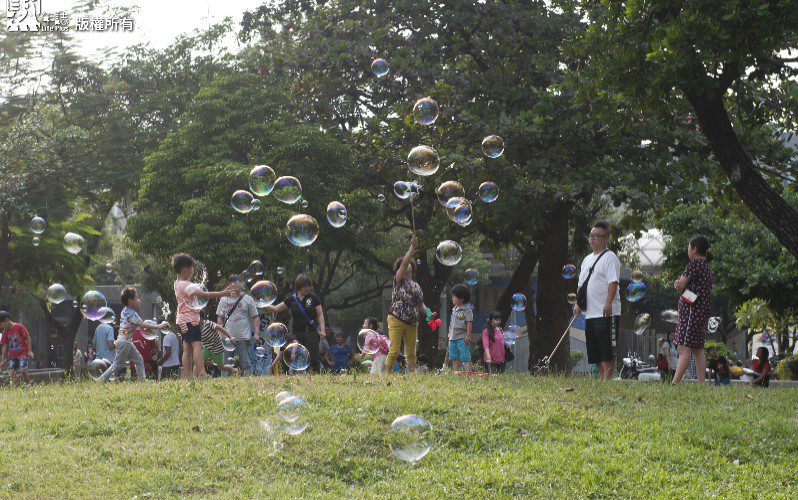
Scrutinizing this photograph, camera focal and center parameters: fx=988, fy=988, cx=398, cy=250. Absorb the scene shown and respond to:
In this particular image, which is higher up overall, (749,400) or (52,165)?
(52,165)

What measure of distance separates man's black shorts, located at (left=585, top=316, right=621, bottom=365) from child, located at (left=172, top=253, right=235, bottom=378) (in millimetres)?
3927

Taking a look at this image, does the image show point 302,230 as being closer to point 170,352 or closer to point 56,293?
point 56,293

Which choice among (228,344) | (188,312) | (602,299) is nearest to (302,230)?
(188,312)

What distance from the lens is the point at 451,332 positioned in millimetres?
13984

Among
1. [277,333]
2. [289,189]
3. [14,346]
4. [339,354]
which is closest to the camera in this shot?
[277,333]

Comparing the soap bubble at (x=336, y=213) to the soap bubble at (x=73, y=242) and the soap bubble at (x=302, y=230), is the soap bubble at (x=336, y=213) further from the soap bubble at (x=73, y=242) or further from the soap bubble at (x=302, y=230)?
the soap bubble at (x=73, y=242)

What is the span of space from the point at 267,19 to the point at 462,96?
17.3ft

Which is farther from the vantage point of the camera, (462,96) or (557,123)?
(462,96)

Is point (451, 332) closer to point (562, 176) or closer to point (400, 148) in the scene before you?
point (562, 176)

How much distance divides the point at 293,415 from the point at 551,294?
423 inches

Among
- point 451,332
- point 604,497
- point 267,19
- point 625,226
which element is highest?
point 267,19

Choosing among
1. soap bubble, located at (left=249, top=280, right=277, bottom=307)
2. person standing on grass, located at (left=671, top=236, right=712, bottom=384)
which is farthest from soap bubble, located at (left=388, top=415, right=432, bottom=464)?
soap bubble, located at (left=249, top=280, right=277, bottom=307)

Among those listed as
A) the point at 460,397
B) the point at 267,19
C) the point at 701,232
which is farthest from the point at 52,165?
the point at 460,397

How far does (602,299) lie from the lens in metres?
10.3
